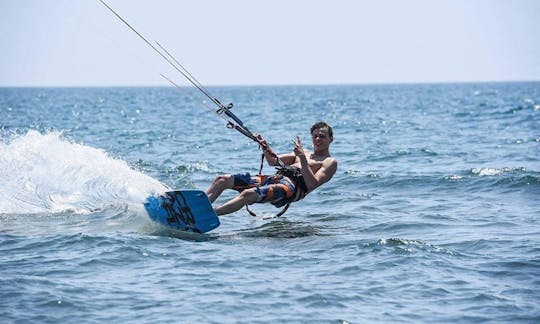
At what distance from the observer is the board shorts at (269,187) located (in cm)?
1049

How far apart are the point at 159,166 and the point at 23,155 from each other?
17.6 ft

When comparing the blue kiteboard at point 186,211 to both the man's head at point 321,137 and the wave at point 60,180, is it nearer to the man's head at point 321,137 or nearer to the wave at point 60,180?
the wave at point 60,180

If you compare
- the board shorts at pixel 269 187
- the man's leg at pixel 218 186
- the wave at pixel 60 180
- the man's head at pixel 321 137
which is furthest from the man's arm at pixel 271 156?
the wave at pixel 60 180

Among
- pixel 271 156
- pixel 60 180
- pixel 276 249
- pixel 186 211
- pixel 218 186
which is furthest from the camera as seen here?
pixel 60 180

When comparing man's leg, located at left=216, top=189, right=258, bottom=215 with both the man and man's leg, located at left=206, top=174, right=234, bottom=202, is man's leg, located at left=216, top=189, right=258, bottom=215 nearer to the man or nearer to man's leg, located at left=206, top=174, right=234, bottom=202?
the man

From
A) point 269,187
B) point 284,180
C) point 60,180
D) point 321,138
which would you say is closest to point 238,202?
point 269,187

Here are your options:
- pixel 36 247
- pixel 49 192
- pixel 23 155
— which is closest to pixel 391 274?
pixel 36 247

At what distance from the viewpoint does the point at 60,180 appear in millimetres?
13016

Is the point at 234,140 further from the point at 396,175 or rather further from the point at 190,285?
the point at 190,285

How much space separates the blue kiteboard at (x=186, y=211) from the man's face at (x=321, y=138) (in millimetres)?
2054

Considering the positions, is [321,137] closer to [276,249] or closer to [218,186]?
[218,186]

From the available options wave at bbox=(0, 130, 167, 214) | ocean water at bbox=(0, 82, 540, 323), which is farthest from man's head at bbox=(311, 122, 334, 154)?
wave at bbox=(0, 130, 167, 214)

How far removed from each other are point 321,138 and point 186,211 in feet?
7.77

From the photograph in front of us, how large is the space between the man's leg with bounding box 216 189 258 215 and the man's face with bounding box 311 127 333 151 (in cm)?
138
